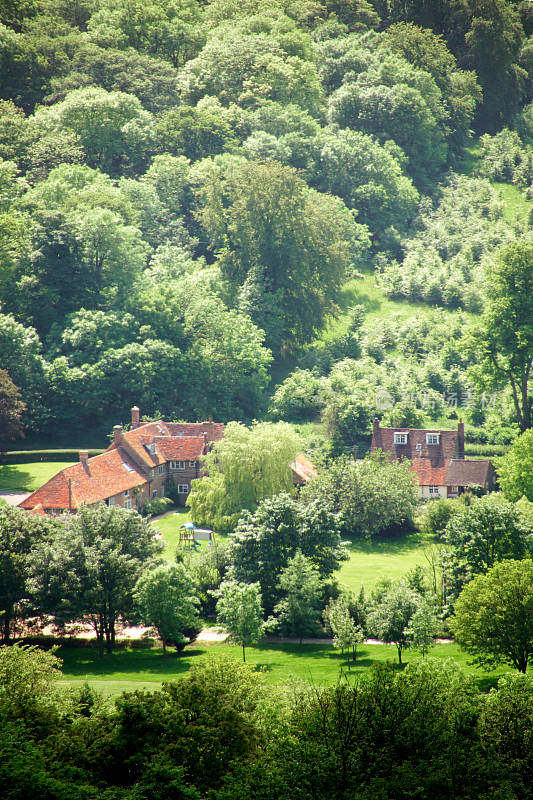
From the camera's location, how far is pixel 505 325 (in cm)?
7894

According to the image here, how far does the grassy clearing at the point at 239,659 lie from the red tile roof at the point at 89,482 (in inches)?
578

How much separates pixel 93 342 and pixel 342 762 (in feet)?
192

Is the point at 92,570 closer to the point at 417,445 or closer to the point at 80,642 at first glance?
the point at 80,642

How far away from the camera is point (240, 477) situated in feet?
222

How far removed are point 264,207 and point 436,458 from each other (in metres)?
33.8

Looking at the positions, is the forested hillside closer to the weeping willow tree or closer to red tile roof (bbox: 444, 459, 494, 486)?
red tile roof (bbox: 444, 459, 494, 486)

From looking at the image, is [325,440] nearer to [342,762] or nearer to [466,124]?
[342,762]

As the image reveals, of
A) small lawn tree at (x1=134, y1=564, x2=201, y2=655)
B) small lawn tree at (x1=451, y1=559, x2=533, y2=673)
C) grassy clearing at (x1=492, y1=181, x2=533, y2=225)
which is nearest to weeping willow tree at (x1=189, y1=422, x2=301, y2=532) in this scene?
small lawn tree at (x1=134, y1=564, x2=201, y2=655)

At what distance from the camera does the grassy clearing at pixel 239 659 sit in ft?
144

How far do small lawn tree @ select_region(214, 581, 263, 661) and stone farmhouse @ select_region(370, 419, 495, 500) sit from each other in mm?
26107

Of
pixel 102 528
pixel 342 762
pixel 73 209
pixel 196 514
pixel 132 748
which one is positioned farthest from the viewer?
pixel 73 209

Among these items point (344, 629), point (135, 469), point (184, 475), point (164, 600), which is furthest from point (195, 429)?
point (344, 629)

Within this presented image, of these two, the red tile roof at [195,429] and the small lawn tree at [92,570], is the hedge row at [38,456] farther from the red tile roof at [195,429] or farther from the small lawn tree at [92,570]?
the small lawn tree at [92,570]

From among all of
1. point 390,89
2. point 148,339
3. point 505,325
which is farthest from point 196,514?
point 390,89
